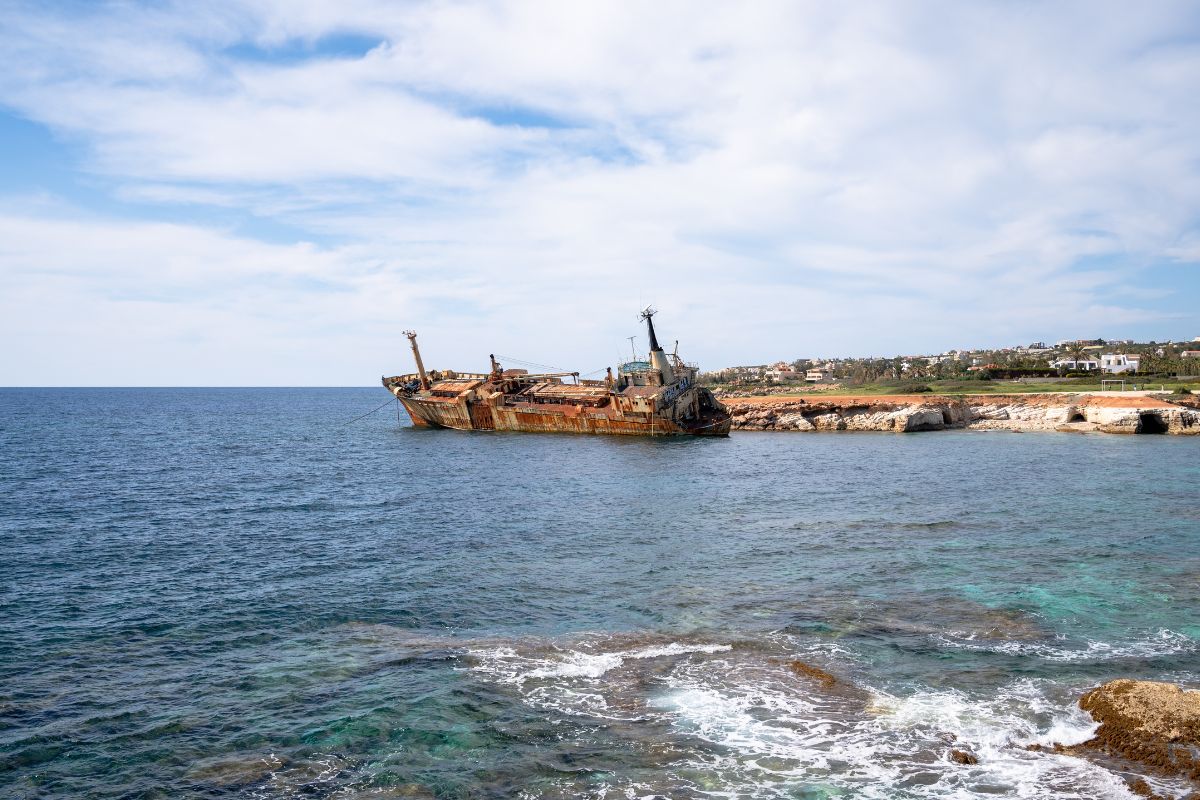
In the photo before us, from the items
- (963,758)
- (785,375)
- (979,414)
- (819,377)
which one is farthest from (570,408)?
(785,375)

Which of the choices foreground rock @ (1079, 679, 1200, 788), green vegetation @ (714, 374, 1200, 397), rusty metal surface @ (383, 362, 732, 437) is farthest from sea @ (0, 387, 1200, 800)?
green vegetation @ (714, 374, 1200, 397)

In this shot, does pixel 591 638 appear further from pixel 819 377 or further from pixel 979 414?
pixel 819 377

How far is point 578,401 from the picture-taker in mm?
71938

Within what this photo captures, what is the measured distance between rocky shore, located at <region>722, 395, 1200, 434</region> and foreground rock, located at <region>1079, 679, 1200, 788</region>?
2311 inches

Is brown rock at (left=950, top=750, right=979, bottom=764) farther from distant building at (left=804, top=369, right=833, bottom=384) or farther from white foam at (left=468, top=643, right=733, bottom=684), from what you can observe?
distant building at (left=804, top=369, right=833, bottom=384)

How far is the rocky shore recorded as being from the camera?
60.3 metres

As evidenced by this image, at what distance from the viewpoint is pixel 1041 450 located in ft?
172

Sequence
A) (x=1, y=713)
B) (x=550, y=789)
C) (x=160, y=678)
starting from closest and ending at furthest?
(x=550, y=789), (x=1, y=713), (x=160, y=678)

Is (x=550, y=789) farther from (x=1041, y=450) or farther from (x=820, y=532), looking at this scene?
(x=1041, y=450)

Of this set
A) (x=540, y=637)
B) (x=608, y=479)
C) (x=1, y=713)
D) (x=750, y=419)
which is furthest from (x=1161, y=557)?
(x=750, y=419)

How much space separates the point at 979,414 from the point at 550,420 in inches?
1680

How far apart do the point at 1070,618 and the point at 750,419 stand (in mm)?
62100

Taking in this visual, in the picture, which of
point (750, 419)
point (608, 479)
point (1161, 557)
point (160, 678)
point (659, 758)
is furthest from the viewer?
point (750, 419)

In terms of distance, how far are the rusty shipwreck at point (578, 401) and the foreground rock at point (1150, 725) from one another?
54.1 metres
